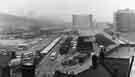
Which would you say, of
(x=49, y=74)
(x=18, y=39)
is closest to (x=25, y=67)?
(x=49, y=74)

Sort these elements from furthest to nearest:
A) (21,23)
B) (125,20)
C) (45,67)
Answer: (125,20) → (21,23) → (45,67)

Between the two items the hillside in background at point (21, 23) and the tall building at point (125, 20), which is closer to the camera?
the hillside in background at point (21, 23)

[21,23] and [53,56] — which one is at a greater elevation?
[21,23]

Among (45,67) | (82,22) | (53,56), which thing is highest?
(82,22)

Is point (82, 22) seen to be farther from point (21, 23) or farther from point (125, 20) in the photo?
point (21, 23)

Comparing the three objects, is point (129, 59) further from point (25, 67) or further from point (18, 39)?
point (18, 39)

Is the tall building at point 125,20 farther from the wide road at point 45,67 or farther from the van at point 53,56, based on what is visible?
the wide road at point 45,67

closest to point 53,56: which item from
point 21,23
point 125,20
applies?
point 21,23

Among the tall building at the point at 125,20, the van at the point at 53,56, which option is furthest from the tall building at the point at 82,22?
the van at the point at 53,56

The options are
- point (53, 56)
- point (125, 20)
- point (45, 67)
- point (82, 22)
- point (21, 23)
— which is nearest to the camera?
point (45, 67)

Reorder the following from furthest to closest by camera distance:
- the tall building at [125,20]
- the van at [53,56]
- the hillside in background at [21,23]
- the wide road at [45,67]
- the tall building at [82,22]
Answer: the tall building at [125,20] → the tall building at [82,22] → the hillside in background at [21,23] → the van at [53,56] → the wide road at [45,67]

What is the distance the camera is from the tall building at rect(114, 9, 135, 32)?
56.6 feet

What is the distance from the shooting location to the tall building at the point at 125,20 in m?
17.3

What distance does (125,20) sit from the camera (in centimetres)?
1786
